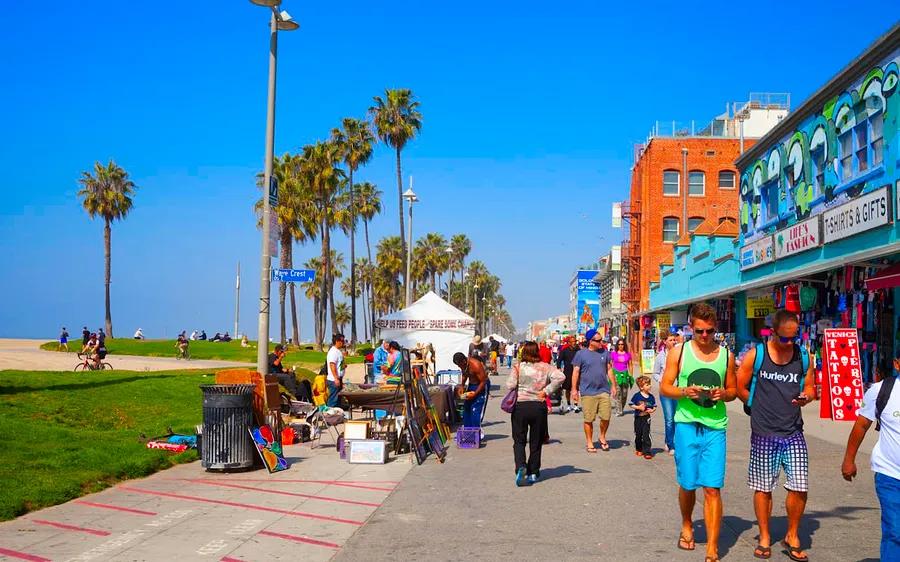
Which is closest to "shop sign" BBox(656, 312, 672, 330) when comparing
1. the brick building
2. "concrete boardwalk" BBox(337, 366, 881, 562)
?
the brick building

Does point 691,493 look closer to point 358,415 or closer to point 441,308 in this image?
point 358,415

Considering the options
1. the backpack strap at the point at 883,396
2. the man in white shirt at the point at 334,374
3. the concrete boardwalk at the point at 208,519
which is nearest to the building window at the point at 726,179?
the man in white shirt at the point at 334,374

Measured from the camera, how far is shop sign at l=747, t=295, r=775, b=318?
2695cm

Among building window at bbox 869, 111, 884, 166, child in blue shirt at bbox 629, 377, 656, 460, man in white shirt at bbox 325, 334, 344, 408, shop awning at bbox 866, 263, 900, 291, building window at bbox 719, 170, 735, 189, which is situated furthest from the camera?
building window at bbox 719, 170, 735, 189

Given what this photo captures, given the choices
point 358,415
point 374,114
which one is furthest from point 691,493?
point 374,114

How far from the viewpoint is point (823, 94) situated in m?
22.4

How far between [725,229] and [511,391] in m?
26.1

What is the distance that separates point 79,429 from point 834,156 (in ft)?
58.5

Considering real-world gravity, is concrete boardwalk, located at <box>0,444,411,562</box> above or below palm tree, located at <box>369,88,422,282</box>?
below

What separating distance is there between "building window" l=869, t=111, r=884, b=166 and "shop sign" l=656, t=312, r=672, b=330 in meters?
24.8

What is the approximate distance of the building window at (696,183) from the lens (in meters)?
57.3

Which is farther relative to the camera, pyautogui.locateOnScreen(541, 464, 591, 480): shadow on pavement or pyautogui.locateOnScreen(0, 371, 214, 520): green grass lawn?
pyautogui.locateOnScreen(541, 464, 591, 480): shadow on pavement

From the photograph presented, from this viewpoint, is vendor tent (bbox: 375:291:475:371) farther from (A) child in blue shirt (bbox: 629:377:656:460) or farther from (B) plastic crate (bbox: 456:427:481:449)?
(A) child in blue shirt (bbox: 629:377:656:460)

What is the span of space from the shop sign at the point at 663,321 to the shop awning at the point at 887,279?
2687cm
